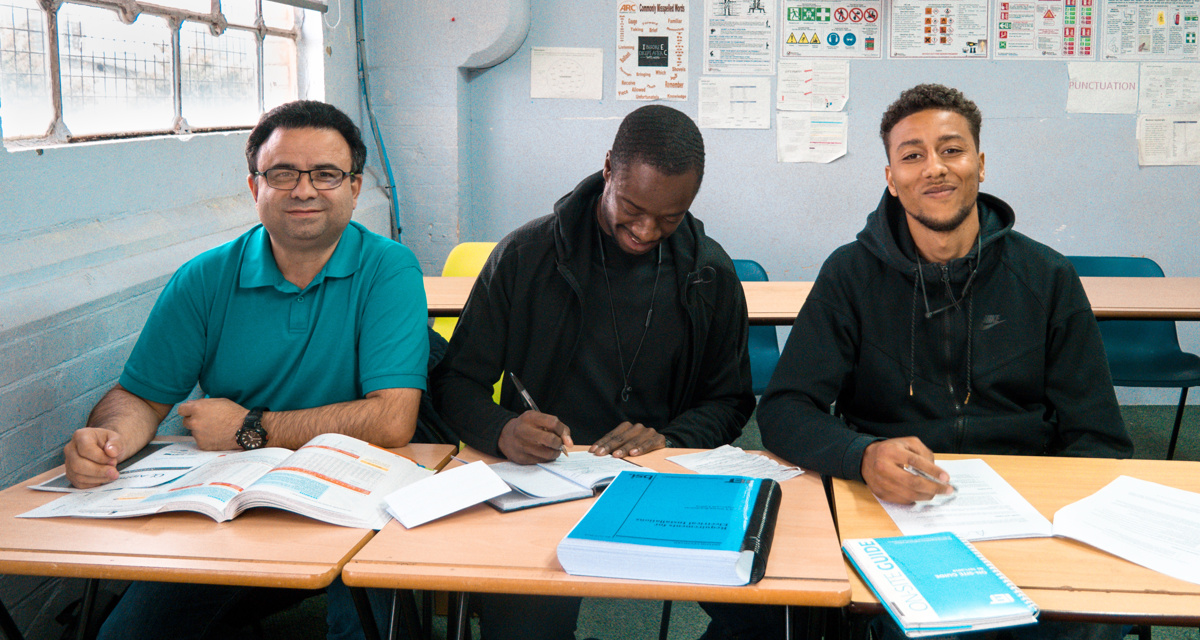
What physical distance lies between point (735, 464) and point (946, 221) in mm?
690

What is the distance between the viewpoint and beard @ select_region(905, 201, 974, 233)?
177 centimetres

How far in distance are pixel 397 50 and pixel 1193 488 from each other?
3692mm

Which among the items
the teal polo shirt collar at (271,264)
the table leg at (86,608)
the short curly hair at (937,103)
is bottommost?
the table leg at (86,608)

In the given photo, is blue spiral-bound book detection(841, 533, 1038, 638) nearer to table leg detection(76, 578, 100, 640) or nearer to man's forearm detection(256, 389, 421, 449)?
man's forearm detection(256, 389, 421, 449)

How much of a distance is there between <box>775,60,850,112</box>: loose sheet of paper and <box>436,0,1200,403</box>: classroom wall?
64 mm

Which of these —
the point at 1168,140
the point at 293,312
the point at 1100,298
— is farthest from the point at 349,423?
the point at 1168,140

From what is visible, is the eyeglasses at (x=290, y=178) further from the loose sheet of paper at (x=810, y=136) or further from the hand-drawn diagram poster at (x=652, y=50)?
the loose sheet of paper at (x=810, y=136)

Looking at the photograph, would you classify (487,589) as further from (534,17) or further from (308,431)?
(534,17)

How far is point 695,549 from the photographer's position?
1087mm

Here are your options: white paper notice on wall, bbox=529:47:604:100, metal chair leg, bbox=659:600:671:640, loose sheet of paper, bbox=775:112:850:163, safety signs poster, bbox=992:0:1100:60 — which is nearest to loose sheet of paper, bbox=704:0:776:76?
loose sheet of paper, bbox=775:112:850:163

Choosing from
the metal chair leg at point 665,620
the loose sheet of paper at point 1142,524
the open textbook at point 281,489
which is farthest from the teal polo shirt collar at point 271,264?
the loose sheet of paper at point 1142,524

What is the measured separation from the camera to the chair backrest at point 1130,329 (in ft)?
11.0

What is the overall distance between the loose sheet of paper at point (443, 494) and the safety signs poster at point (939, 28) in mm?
3470

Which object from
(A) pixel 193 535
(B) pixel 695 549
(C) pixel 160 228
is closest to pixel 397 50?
(C) pixel 160 228
